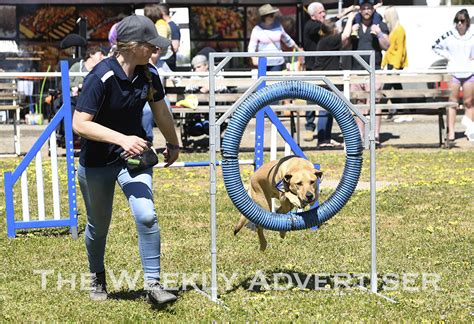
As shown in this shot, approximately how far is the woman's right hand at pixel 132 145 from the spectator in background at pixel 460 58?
35.3ft

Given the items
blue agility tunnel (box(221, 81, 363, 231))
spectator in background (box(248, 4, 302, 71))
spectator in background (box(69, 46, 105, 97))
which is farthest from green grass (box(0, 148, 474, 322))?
spectator in background (box(248, 4, 302, 71))

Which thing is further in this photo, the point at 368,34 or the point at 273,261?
the point at 368,34

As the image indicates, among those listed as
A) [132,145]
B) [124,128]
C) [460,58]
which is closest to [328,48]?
[460,58]

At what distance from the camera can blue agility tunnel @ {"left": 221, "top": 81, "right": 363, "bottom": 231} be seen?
595 cm

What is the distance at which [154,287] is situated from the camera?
580 centimetres

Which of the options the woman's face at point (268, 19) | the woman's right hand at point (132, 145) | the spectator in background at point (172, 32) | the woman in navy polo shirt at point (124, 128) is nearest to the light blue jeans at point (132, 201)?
the woman in navy polo shirt at point (124, 128)

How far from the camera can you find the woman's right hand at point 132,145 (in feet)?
18.4

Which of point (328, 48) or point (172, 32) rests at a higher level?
point (172, 32)

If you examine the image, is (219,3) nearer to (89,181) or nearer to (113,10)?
(113,10)

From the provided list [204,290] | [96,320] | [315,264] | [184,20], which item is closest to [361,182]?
[315,264]

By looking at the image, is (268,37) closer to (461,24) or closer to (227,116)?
(461,24)

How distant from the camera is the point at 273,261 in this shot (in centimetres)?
726

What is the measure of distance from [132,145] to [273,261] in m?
2.07

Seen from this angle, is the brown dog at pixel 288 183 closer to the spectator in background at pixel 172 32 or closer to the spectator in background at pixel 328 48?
the spectator in background at pixel 172 32
